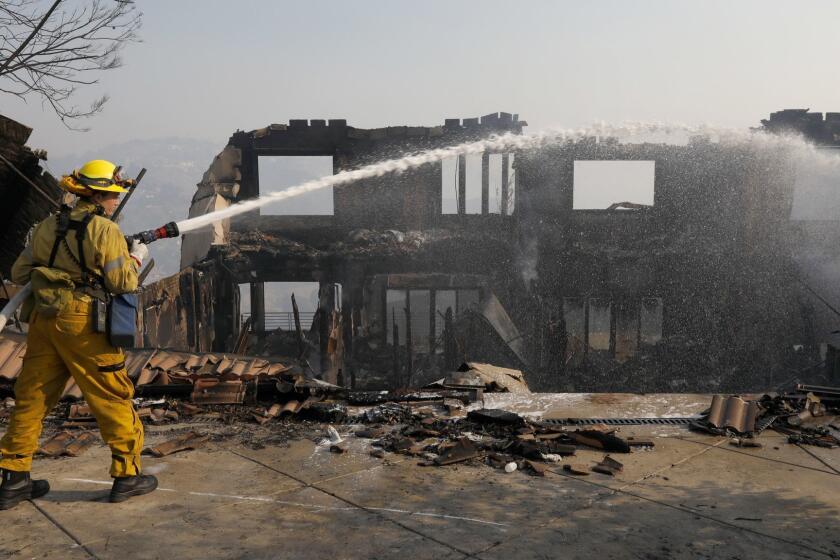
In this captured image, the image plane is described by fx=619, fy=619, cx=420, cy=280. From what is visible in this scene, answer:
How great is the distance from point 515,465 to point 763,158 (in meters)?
21.8

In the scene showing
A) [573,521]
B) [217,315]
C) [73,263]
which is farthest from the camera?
[217,315]

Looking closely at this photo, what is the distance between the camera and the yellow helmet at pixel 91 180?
329cm

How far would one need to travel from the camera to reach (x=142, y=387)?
18.0 feet

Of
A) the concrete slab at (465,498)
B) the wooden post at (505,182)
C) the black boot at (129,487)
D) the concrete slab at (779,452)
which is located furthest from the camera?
the wooden post at (505,182)

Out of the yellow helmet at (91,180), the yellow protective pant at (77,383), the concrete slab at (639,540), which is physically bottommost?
the concrete slab at (639,540)

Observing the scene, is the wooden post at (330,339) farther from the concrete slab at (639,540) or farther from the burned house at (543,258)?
the concrete slab at (639,540)

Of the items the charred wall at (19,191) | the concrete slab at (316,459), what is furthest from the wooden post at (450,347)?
the concrete slab at (316,459)

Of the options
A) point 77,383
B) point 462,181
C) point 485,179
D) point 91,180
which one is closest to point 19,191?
point 91,180

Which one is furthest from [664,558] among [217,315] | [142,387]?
[217,315]

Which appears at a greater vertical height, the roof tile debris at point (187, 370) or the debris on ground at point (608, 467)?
the roof tile debris at point (187, 370)

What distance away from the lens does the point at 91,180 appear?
330 centimetres

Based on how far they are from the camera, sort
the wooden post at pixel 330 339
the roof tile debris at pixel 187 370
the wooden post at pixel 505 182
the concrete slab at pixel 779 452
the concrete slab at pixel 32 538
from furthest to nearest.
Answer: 1. the wooden post at pixel 505 182
2. the wooden post at pixel 330 339
3. the roof tile debris at pixel 187 370
4. the concrete slab at pixel 779 452
5. the concrete slab at pixel 32 538

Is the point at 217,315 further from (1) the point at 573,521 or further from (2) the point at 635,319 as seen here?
(1) the point at 573,521

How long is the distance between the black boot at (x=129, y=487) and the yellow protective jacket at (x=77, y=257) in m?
0.99
